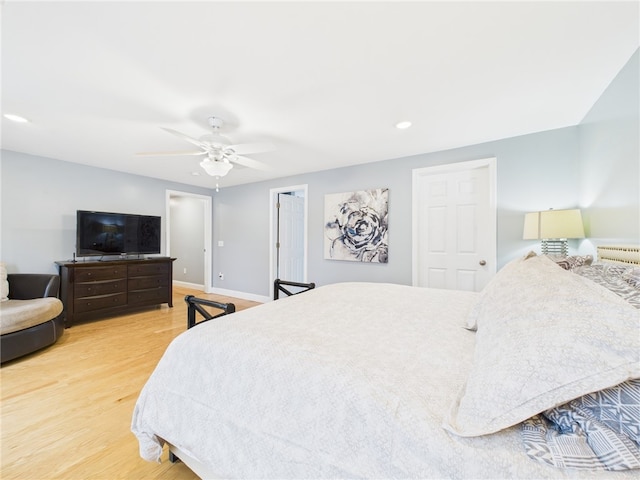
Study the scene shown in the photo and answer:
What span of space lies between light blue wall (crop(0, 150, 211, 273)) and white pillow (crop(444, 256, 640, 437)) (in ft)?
16.7

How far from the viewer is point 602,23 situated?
136cm

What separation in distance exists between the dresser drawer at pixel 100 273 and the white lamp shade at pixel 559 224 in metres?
5.16

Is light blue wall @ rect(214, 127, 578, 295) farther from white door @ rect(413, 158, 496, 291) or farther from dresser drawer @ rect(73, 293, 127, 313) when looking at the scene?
dresser drawer @ rect(73, 293, 127, 313)

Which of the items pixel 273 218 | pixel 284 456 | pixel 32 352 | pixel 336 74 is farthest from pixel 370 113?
pixel 32 352

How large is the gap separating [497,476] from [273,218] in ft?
14.9

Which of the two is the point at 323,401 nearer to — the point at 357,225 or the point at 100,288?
the point at 357,225

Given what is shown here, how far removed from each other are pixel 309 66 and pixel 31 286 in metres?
4.00

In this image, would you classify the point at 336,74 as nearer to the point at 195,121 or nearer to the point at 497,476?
the point at 195,121

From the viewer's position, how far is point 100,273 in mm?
3697

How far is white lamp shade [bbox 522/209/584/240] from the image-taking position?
7.22 feet

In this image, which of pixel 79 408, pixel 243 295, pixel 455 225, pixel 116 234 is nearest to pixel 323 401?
pixel 79 408

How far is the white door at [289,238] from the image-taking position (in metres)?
4.88

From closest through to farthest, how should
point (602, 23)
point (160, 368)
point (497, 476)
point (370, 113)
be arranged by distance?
point (497, 476) → point (160, 368) → point (602, 23) → point (370, 113)

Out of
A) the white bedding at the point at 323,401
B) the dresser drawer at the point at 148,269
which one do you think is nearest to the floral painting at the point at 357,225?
the white bedding at the point at 323,401
